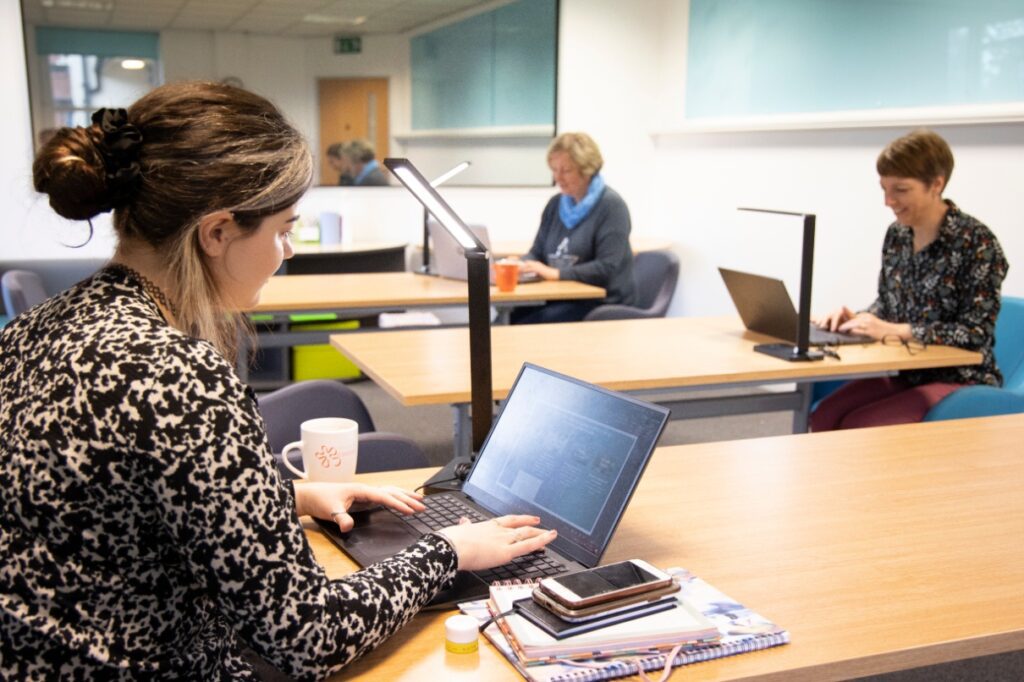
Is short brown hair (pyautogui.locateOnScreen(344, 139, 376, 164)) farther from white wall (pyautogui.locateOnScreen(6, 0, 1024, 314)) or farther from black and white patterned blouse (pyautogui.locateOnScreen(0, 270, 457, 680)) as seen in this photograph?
black and white patterned blouse (pyautogui.locateOnScreen(0, 270, 457, 680))

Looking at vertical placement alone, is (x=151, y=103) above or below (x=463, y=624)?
above

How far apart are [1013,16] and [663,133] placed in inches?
106

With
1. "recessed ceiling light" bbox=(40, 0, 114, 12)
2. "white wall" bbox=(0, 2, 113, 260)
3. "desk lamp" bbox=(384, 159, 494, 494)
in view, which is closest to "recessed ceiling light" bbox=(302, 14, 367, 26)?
"recessed ceiling light" bbox=(40, 0, 114, 12)

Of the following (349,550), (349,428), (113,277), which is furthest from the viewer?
(349,428)

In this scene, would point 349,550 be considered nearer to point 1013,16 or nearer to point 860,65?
point 1013,16

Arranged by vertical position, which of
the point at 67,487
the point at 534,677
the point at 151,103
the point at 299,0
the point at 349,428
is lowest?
the point at 534,677

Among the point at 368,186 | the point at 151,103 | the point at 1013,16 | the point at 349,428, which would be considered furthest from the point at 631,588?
the point at 368,186

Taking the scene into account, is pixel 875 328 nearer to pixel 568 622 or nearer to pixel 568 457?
pixel 568 457

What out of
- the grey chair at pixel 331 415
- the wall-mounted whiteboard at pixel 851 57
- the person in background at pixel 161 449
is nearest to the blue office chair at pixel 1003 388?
the wall-mounted whiteboard at pixel 851 57

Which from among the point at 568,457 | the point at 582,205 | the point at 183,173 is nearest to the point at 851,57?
the point at 582,205

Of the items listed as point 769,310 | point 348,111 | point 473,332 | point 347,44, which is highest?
point 347,44

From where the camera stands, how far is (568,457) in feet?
4.57

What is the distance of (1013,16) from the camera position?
12.0ft

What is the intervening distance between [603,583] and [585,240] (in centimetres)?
341
